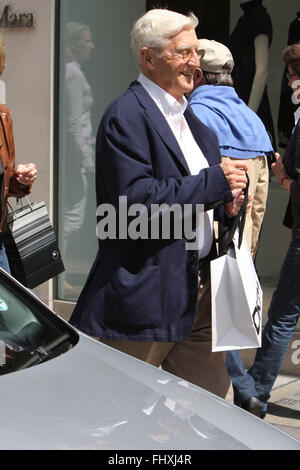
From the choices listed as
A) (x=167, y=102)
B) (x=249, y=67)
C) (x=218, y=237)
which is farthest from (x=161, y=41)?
(x=249, y=67)

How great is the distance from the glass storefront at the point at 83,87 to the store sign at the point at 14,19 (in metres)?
0.26

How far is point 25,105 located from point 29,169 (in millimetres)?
2106

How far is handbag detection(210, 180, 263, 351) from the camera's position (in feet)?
11.0

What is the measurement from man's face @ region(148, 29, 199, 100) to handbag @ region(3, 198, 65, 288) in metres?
1.55

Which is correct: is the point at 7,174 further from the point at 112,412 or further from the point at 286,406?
the point at 112,412

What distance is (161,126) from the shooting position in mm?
3324

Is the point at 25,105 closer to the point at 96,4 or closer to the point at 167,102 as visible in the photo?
the point at 96,4

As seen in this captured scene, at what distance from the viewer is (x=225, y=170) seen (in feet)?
10.7

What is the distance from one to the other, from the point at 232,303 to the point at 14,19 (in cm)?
403

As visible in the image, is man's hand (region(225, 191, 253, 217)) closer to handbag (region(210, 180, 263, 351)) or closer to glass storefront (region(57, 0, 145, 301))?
handbag (region(210, 180, 263, 351))

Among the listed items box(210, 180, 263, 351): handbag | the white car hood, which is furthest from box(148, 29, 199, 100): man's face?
the white car hood

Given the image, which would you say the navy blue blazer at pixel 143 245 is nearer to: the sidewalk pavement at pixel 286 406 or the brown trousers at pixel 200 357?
the brown trousers at pixel 200 357

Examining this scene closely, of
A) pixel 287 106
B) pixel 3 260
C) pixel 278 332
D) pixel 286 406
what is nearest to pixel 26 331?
pixel 3 260

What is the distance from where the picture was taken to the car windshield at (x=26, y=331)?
2613 millimetres
